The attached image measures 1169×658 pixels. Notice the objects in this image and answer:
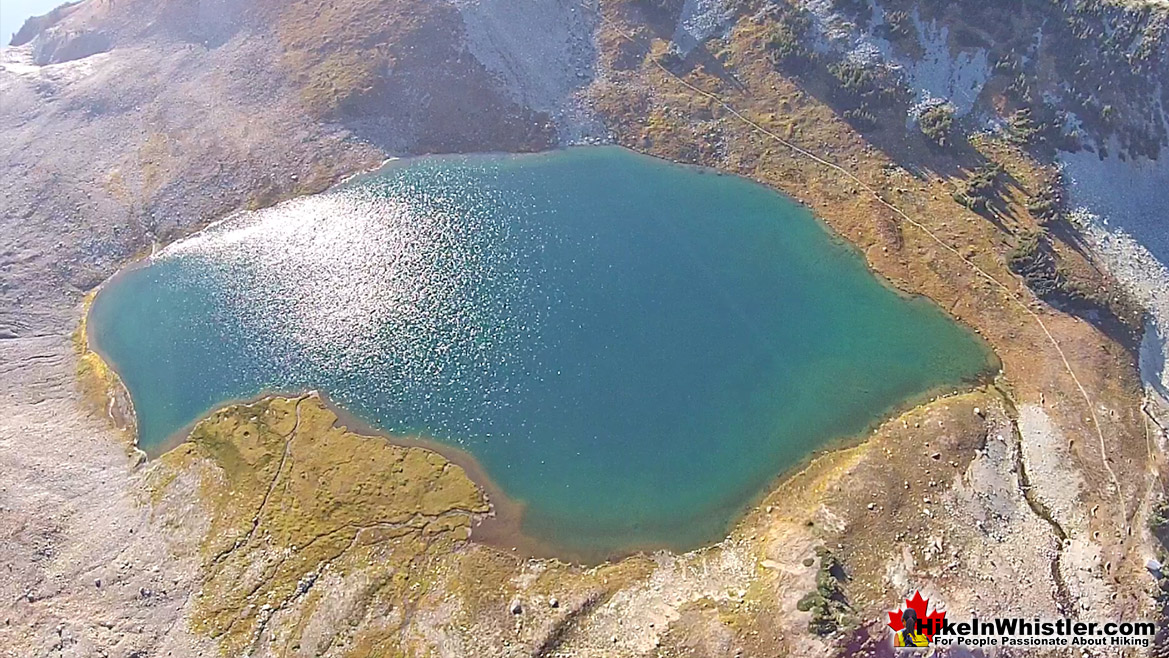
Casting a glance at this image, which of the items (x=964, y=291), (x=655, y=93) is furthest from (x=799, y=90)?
(x=964, y=291)

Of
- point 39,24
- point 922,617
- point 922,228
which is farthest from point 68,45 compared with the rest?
point 922,617

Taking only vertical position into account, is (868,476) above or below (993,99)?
below

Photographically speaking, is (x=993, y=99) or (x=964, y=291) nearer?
(x=964, y=291)

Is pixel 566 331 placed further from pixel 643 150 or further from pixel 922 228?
pixel 922 228

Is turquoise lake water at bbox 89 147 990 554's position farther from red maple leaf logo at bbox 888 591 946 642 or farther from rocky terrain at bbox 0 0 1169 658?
red maple leaf logo at bbox 888 591 946 642

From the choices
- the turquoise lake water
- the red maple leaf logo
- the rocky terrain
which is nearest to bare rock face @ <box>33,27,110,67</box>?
the rocky terrain

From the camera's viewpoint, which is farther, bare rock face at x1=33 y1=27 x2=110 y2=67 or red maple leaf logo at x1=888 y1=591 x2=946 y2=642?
bare rock face at x1=33 y1=27 x2=110 y2=67

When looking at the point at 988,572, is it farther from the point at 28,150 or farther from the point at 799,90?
the point at 28,150
